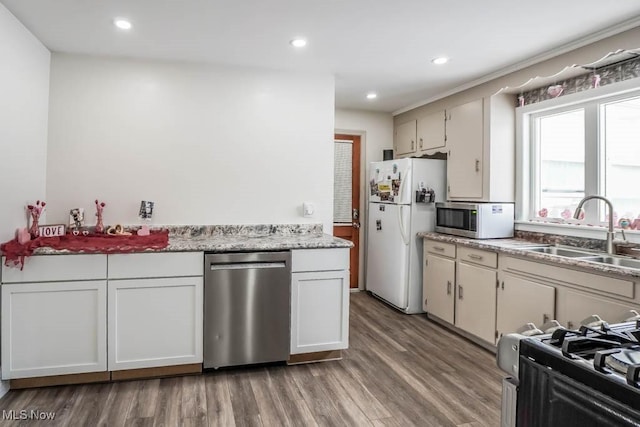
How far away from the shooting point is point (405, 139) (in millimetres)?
4891

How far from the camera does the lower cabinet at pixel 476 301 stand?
319cm

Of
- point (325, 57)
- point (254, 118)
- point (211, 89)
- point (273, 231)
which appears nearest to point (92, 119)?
point (211, 89)

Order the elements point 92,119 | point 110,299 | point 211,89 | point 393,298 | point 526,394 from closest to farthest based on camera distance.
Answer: point 526,394 → point 110,299 → point 92,119 → point 211,89 → point 393,298

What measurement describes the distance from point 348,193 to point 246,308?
265 cm

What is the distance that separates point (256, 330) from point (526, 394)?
2.08 meters

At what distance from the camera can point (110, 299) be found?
2.57 metres

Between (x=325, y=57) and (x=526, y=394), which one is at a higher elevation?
(x=325, y=57)

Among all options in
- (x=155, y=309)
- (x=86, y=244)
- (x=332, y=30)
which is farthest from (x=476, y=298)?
(x=86, y=244)

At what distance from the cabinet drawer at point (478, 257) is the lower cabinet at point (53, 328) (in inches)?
111

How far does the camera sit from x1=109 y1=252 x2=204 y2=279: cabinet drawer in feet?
8.44

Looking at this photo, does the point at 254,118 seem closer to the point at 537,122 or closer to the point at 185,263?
the point at 185,263

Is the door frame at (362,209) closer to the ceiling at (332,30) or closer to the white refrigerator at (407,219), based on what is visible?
the white refrigerator at (407,219)

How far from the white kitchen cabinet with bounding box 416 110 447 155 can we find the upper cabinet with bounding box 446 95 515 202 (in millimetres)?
337

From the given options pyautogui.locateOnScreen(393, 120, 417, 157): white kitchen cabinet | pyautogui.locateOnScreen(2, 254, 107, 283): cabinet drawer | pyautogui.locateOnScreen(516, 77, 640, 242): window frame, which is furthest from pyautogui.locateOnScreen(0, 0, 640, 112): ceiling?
pyautogui.locateOnScreen(2, 254, 107, 283): cabinet drawer
